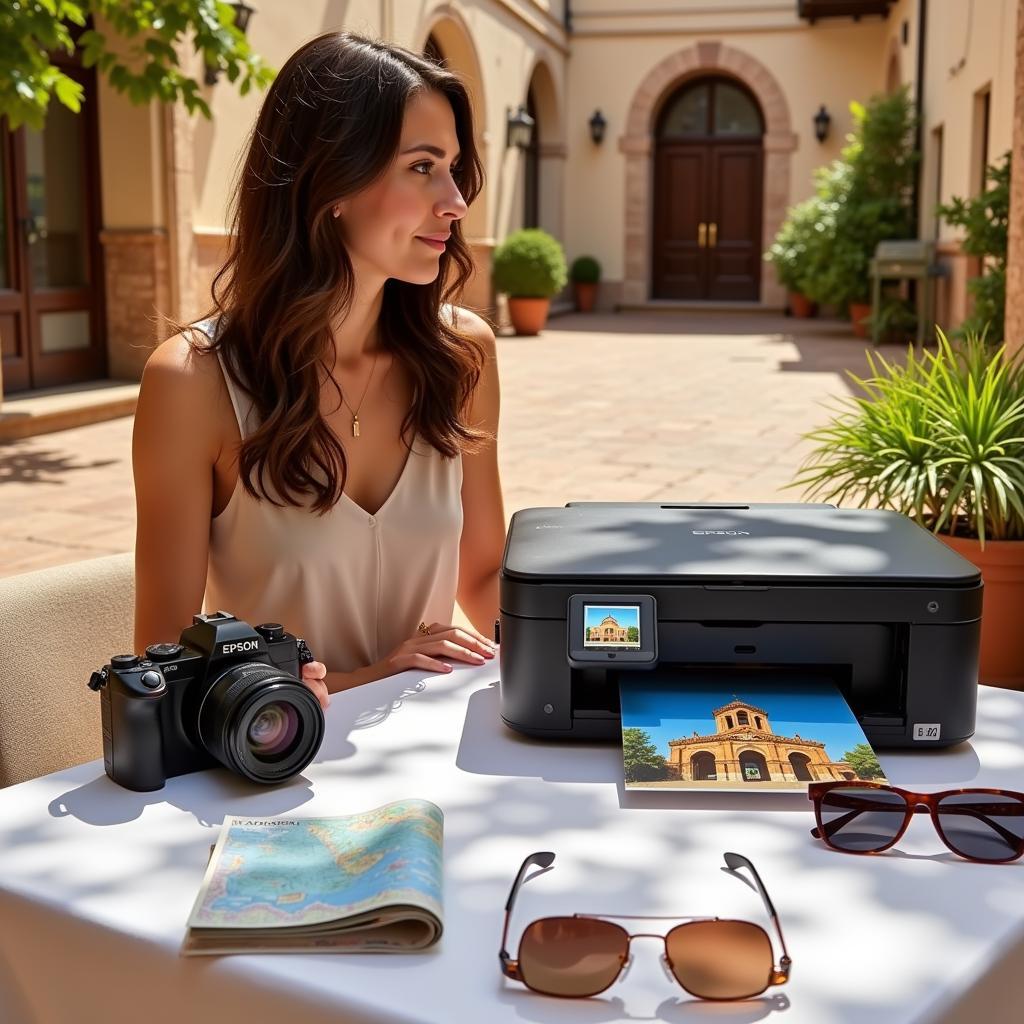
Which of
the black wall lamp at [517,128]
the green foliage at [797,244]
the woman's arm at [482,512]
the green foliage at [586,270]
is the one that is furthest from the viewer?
the green foliage at [586,270]

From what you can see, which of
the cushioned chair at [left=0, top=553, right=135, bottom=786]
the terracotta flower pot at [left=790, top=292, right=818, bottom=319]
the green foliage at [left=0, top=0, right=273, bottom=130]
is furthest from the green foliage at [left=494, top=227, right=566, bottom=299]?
the cushioned chair at [left=0, top=553, right=135, bottom=786]

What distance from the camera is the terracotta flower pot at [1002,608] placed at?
3475 millimetres

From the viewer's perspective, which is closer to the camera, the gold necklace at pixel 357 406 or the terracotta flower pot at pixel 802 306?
the gold necklace at pixel 357 406

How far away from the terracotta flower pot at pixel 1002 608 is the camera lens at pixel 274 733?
8.39 feet

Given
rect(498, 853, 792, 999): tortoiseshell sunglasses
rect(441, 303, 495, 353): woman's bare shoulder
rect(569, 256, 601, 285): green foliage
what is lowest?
rect(498, 853, 792, 999): tortoiseshell sunglasses

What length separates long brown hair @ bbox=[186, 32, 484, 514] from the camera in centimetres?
184

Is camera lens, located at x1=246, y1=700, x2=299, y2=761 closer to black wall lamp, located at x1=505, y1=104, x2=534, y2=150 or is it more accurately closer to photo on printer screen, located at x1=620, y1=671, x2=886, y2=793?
photo on printer screen, located at x1=620, y1=671, x2=886, y2=793

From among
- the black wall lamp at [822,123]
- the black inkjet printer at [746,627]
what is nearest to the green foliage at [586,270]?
the black wall lamp at [822,123]

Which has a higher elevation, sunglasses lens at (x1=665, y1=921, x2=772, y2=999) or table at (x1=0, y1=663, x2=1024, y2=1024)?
sunglasses lens at (x1=665, y1=921, x2=772, y2=999)

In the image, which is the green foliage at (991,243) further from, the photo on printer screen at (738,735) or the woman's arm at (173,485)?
the photo on printer screen at (738,735)

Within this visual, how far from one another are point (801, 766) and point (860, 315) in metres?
14.9

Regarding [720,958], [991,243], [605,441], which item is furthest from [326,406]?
[991,243]

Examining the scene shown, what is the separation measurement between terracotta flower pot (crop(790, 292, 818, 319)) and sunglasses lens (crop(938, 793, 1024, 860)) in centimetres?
1785

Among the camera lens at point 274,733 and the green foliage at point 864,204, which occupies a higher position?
the green foliage at point 864,204
